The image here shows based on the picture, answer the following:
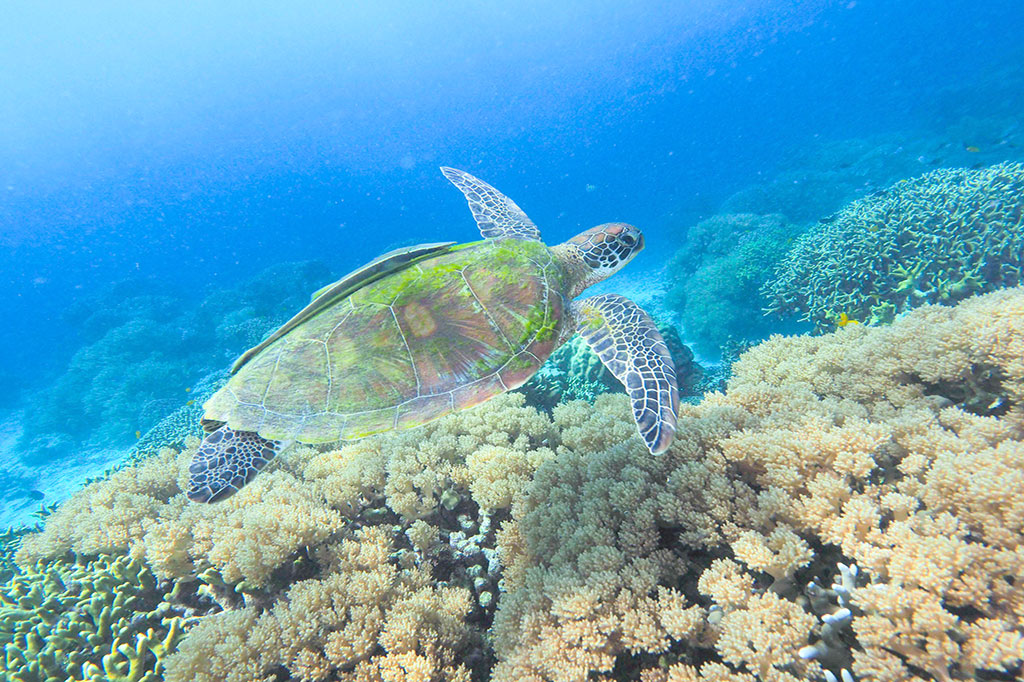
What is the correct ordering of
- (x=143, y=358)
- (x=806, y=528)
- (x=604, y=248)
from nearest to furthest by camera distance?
(x=806, y=528), (x=604, y=248), (x=143, y=358)

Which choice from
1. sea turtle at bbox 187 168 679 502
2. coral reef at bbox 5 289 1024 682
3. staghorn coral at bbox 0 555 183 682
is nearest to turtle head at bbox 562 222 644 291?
sea turtle at bbox 187 168 679 502

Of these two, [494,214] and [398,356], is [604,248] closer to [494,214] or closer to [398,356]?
[494,214]

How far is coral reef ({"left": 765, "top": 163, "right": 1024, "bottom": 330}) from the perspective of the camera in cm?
556

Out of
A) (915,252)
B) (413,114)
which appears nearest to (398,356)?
(915,252)

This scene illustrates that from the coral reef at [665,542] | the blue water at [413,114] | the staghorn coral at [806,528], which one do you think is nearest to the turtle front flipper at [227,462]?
the coral reef at [665,542]

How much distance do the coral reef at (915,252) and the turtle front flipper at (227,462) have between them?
24.1 ft

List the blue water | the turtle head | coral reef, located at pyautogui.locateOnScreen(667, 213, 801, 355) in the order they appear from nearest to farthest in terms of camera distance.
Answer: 1. the turtle head
2. coral reef, located at pyautogui.locateOnScreen(667, 213, 801, 355)
3. the blue water

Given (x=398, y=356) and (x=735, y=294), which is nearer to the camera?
(x=398, y=356)

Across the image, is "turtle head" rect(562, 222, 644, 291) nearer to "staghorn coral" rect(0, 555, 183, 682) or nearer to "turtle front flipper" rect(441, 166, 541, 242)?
"turtle front flipper" rect(441, 166, 541, 242)

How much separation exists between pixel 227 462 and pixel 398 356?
58.6 inches

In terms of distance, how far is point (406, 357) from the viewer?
9.45 ft

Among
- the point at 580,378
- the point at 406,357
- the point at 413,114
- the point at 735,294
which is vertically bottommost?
the point at 735,294

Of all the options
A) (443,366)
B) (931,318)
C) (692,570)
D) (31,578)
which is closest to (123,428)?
(31,578)

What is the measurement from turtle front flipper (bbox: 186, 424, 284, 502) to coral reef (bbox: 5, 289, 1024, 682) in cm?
35
